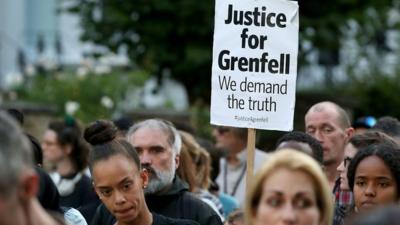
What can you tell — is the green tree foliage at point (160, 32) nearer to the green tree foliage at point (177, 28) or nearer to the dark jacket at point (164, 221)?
the green tree foliage at point (177, 28)

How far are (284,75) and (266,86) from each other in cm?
13

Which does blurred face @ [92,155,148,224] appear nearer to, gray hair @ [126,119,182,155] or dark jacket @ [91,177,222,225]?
dark jacket @ [91,177,222,225]

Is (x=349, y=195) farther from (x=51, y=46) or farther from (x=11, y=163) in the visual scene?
(x=51, y=46)

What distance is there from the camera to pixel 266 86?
8234mm

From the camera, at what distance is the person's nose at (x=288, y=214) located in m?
5.11

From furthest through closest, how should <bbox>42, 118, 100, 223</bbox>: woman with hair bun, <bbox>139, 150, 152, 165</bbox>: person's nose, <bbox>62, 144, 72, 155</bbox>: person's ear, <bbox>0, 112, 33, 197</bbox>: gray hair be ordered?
<bbox>62, 144, 72, 155</bbox>: person's ear, <bbox>42, 118, 100, 223</bbox>: woman with hair bun, <bbox>139, 150, 152, 165</bbox>: person's nose, <bbox>0, 112, 33, 197</bbox>: gray hair

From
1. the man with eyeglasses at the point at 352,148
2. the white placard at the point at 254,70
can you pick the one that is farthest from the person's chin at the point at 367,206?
the white placard at the point at 254,70

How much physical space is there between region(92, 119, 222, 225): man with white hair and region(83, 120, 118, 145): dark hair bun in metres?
0.40

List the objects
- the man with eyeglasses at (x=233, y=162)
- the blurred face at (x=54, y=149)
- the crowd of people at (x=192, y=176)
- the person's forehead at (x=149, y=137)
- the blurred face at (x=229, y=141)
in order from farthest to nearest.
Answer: the blurred face at (x=229, y=141)
the man with eyeglasses at (x=233, y=162)
the blurred face at (x=54, y=149)
the person's forehead at (x=149, y=137)
the crowd of people at (x=192, y=176)

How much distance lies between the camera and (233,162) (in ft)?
39.6

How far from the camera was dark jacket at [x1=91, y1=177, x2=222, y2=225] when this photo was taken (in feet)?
26.5

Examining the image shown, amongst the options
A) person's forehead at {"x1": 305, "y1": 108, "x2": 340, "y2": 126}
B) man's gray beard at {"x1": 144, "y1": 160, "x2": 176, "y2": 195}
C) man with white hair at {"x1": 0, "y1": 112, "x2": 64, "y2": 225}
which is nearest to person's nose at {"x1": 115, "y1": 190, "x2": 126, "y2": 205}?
man's gray beard at {"x1": 144, "y1": 160, "x2": 176, "y2": 195}

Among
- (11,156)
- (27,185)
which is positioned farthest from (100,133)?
(11,156)

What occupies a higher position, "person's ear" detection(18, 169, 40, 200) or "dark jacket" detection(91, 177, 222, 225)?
"person's ear" detection(18, 169, 40, 200)
